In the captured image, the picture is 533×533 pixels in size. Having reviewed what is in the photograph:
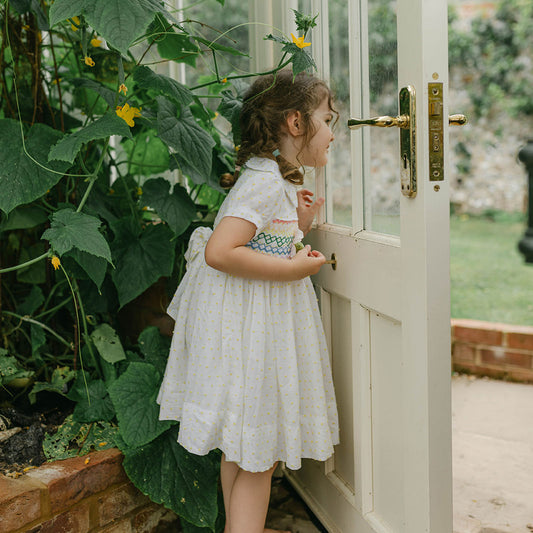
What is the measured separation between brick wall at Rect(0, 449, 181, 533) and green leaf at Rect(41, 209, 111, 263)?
494 millimetres

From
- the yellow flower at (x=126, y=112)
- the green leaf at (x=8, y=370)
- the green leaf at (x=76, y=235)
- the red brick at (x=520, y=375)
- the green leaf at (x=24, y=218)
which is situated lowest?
the red brick at (x=520, y=375)

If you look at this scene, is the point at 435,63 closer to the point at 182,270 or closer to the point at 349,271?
the point at 349,271

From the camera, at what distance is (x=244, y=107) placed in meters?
1.47

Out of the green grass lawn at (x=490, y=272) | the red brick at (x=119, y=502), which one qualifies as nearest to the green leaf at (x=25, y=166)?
the red brick at (x=119, y=502)

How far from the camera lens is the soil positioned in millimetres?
1422

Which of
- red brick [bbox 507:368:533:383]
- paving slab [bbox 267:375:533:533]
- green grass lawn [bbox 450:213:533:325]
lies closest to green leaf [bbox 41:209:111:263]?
paving slab [bbox 267:375:533:533]

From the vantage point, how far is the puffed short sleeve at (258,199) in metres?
1.30

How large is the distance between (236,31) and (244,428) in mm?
1109

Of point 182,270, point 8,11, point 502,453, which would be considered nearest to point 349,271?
point 182,270

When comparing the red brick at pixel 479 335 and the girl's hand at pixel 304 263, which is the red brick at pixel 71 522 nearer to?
the girl's hand at pixel 304 263

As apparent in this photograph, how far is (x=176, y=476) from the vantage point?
1.47 meters

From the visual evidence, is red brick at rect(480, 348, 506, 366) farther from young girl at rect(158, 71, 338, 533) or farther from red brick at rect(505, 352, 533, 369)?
young girl at rect(158, 71, 338, 533)

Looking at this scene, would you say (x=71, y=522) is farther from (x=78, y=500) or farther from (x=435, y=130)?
(x=435, y=130)

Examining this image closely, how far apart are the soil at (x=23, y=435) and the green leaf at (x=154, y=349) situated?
264mm
